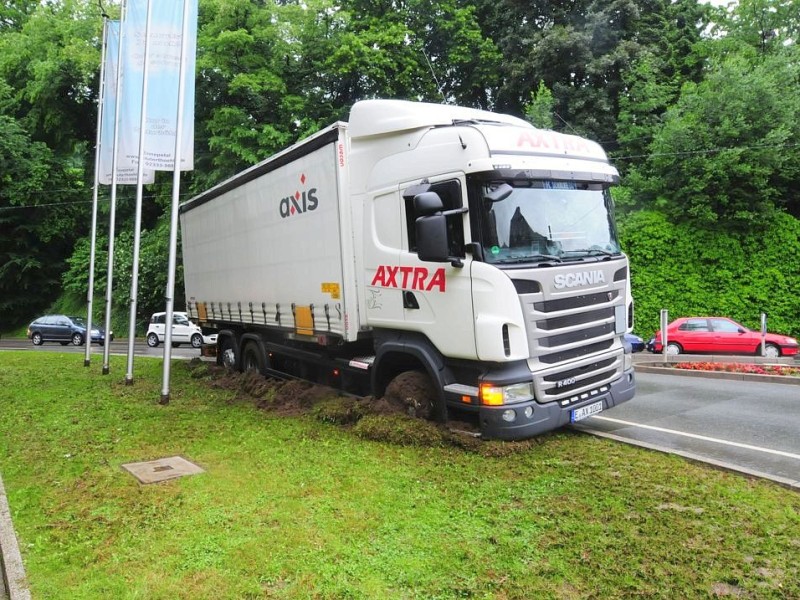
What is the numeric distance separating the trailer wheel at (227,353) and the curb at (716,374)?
9102 millimetres

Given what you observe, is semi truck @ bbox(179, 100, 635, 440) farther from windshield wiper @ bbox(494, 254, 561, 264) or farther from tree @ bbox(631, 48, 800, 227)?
tree @ bbox(631, 48, 800, 227)

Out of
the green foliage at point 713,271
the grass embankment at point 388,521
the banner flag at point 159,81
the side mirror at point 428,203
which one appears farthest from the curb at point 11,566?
the green foliage at point 713,271

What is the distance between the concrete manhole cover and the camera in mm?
5641

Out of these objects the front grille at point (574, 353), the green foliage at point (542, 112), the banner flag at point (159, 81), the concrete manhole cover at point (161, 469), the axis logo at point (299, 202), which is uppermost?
the green foliage at point (542, 112)

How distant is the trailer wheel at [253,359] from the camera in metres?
10.3

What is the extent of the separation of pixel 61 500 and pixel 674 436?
637 centimetres

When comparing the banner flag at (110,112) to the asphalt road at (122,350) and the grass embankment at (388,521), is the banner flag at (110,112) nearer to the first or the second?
the asphalt road at (122,350)

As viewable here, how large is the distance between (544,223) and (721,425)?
12.5 feet

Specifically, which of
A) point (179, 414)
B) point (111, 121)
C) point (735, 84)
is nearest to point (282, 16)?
point (111, 121)

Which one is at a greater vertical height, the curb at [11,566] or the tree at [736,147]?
the tree at [736,147]

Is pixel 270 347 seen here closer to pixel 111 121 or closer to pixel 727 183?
pixel 111 121

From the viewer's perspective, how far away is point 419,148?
6516 millimetres

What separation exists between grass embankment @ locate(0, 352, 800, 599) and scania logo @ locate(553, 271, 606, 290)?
168cm

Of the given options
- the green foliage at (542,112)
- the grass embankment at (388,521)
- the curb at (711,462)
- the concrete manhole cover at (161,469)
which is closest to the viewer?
the grass embankment at (388,521)
